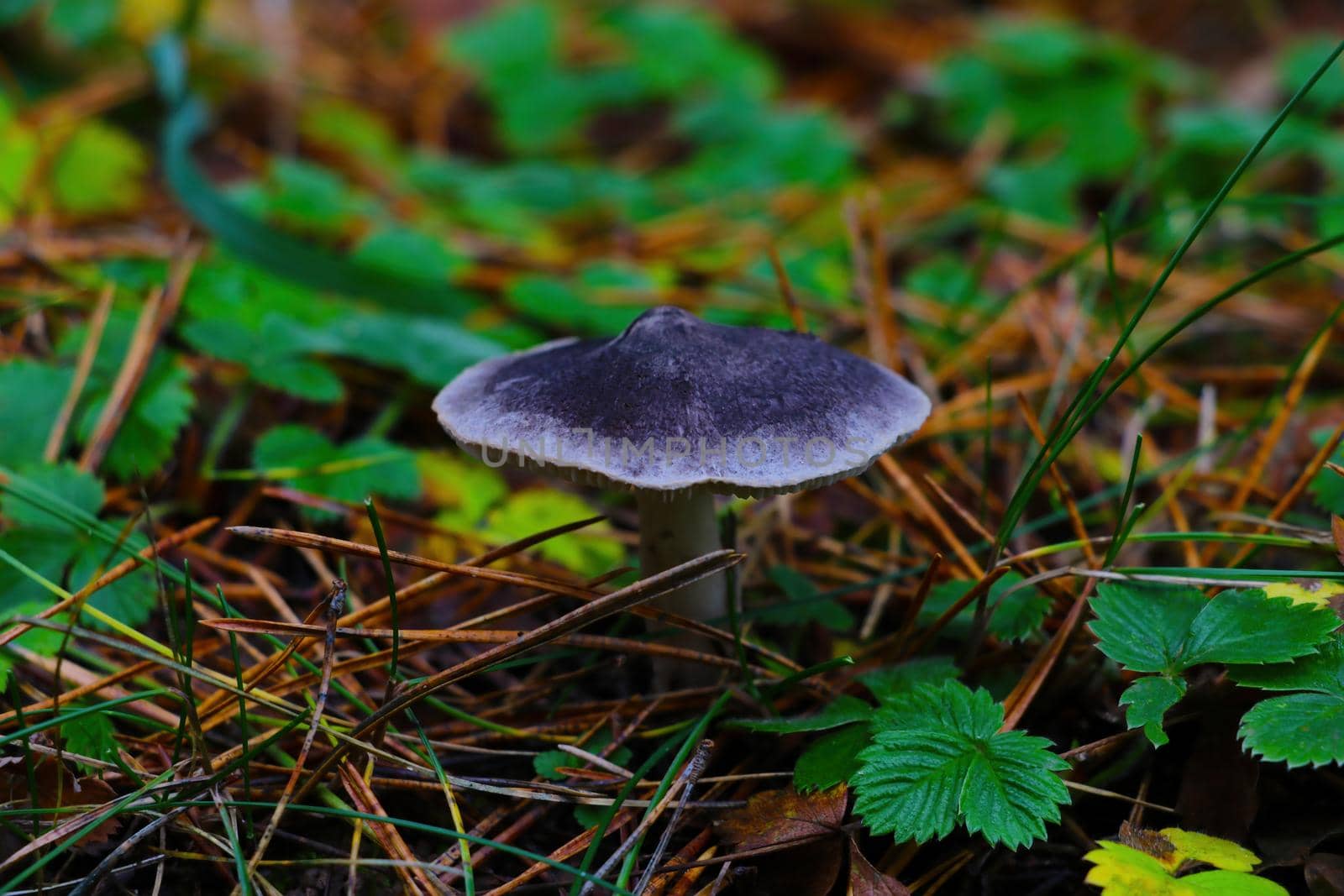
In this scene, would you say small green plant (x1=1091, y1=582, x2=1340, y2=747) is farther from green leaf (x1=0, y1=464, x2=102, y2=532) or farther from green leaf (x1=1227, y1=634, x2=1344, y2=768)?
green leaf (x1=0, y1=464, x2=102, y2=532)

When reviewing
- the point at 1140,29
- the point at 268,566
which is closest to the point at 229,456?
the point at 268,566

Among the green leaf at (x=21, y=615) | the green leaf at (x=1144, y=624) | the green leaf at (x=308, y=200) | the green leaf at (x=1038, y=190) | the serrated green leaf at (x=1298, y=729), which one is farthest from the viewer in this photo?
the green leaf at (x=1038, y=190)

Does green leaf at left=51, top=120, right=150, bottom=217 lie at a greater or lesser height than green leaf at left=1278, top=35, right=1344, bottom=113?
lesser

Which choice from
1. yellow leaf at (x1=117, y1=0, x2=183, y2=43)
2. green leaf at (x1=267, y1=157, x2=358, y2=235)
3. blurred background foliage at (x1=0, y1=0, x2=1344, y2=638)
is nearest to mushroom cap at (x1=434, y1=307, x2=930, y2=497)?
blurred background foliage at (x1=0, y1=0, x2=1344, y2=638)

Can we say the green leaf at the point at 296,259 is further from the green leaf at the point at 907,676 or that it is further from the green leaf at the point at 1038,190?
the green leaf at the point at 1038,190

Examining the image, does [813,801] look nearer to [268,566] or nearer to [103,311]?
[268,566]

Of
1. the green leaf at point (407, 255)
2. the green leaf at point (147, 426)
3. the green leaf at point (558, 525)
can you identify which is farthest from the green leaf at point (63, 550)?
the green leaf at point (407, 255)

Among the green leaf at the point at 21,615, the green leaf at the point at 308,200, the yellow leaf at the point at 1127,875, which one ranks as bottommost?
the yellow leaf at the point at 1127,875

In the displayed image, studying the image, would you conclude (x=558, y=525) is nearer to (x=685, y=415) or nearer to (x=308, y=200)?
(x=685, y=415)
